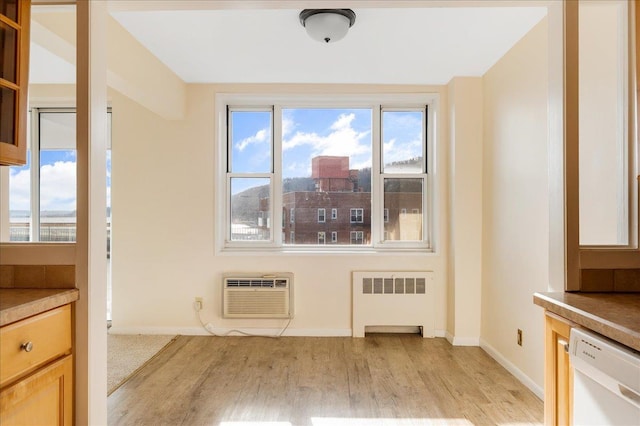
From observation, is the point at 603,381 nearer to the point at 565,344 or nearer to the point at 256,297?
the point at 565,344

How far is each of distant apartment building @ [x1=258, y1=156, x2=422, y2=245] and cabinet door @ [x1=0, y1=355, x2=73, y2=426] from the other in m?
2.47

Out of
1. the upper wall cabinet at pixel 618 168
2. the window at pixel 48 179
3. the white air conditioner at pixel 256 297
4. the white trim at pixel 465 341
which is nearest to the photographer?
the upper wall cabinet at pixel 618 168

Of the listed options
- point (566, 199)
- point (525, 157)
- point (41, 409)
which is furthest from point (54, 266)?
point (525, 157)

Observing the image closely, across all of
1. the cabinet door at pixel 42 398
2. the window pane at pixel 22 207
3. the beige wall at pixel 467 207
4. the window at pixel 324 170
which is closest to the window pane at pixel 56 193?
the window pane at pixel 22 207

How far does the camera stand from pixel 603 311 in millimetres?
1208

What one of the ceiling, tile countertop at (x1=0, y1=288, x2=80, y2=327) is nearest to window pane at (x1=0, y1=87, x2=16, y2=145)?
tile countertop at (x1=0, y1=288, x2=80, y2=327)

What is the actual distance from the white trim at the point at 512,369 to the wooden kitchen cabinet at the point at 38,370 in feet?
8.81

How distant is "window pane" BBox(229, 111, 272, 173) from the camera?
12.5 feet

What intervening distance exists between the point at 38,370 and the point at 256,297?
233 centimetres

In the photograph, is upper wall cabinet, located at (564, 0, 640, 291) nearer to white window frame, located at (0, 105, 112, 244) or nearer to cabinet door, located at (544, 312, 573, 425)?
cabinet door, located at (544, 312, 573, 425)

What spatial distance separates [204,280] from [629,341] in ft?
10.9

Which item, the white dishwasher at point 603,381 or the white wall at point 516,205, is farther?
the white wall at point 516,205

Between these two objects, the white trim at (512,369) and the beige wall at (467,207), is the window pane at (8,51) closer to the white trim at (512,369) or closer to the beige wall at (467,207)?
the beige wall at (467,207)

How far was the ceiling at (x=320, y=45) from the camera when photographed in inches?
91.5
